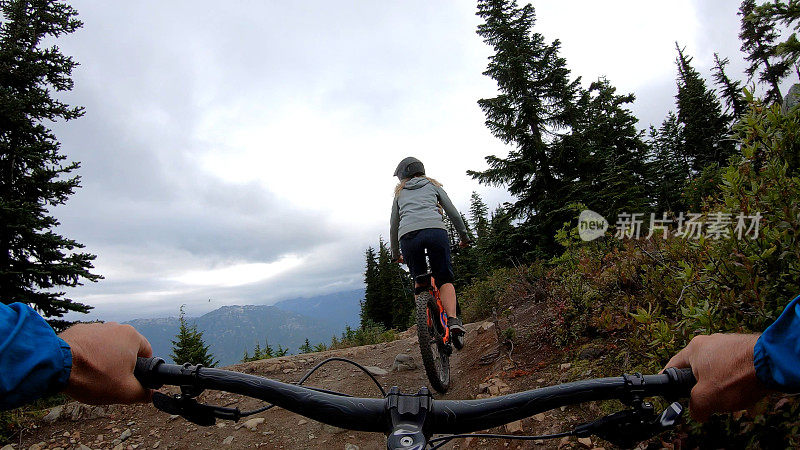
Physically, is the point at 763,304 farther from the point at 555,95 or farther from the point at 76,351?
the point at 555,95

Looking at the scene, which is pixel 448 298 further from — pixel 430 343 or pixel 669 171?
pixel 669 171

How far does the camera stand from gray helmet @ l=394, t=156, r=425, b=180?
5.18m

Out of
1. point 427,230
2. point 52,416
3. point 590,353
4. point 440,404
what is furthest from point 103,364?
point 52,416

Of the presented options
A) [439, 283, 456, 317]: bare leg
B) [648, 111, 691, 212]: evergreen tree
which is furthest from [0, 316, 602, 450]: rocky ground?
[648, 111, 691, 212]: evergreen tree

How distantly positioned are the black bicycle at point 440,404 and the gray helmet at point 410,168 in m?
4.21

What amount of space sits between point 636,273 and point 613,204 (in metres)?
12.8

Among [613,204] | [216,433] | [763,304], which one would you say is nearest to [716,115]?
[613,204]

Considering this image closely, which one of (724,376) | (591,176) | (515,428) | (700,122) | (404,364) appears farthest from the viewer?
(700,122)

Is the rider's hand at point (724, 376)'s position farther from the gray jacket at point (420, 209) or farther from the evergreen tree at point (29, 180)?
the evergreen tree at point (29, 180)

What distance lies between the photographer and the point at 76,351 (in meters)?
1.07

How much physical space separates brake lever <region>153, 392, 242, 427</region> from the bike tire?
311 cm

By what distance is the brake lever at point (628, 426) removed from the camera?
3.49 ft

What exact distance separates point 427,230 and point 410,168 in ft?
3.43

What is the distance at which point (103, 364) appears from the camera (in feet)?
3.67
